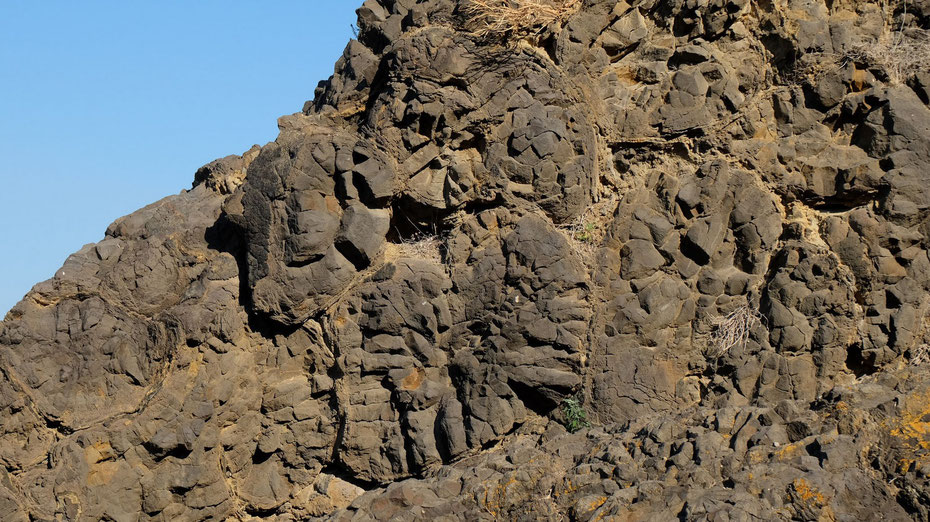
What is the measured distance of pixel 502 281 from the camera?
776cm

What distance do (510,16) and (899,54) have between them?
3.22 metres

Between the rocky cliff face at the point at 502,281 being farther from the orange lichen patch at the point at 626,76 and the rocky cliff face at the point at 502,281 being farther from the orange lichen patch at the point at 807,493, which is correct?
the orange lichen patch at the point at 807,493

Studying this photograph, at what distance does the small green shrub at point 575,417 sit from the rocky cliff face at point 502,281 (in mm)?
123

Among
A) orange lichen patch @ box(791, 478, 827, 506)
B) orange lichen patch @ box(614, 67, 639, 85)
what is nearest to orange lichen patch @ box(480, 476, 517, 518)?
orange lichen patch @ box(791, 478, 827, 506)

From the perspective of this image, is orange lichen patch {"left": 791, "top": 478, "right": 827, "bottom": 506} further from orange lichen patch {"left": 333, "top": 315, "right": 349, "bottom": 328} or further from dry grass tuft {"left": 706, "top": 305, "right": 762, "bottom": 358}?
orange lichen patch {"left": 333, "top": 315, "right": 349, "bottom": 328}

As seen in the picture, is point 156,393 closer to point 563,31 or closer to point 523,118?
point 523,118

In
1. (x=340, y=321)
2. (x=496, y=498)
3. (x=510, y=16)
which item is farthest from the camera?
(x=510, y=16)

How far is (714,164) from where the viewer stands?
765 cm

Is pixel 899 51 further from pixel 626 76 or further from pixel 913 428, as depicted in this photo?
pixel 913 428

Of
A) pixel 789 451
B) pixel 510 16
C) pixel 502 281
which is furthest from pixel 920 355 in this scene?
pixel 510 16

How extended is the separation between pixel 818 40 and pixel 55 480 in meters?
7.26

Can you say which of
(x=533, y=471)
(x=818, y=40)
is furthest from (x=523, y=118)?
(x=533, y=471)

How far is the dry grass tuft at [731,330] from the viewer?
7.30 meters

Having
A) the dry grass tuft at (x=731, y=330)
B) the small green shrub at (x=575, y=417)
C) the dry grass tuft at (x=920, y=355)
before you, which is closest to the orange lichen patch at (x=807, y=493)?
the dry grass tuft at (x=731, y=330)
